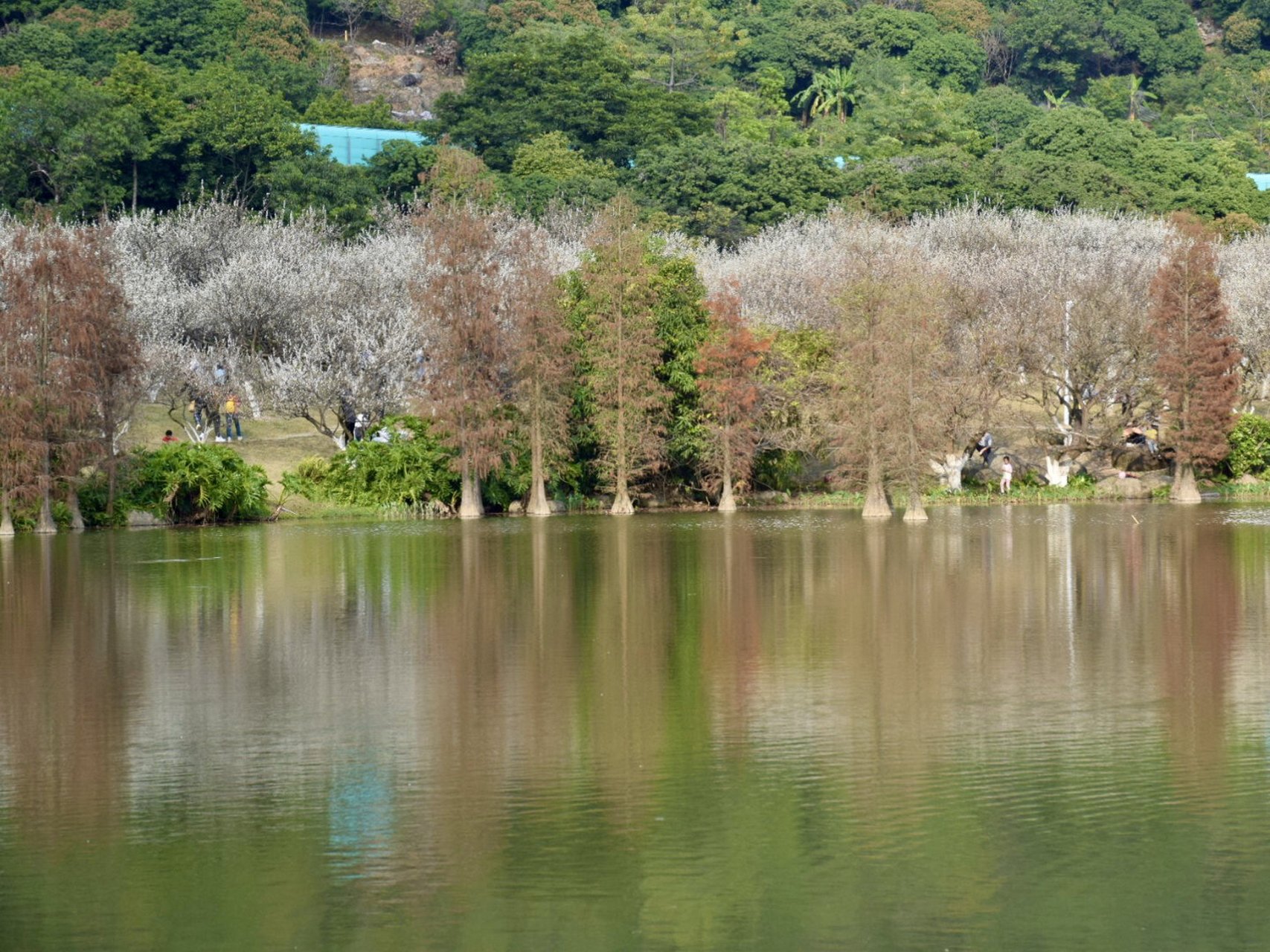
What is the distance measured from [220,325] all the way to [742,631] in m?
49.5

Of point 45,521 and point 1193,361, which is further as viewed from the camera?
point 1193,361

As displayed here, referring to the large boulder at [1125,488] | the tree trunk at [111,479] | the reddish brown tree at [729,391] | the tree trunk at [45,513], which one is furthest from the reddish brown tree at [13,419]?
the large boulder at [1125,488]

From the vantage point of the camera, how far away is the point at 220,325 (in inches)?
2881

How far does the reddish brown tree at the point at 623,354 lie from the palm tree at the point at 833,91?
86.2 metres

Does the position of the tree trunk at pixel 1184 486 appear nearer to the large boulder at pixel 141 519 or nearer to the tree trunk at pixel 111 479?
the large boulder at pixel 141 519

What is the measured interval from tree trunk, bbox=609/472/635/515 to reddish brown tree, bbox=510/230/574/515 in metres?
2.18

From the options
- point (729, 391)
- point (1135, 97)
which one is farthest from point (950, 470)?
point (1135, 97)

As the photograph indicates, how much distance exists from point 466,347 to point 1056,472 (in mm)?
21391

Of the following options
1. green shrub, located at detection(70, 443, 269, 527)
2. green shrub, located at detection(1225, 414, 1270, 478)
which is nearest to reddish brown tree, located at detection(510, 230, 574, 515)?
green shrub, located at detection(70, 443, 269, 527)

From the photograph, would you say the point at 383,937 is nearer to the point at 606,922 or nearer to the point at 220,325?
the point at 606,922

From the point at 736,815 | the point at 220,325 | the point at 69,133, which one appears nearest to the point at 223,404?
the point at 220,325

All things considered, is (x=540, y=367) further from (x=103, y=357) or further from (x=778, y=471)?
(x=103, y=357)

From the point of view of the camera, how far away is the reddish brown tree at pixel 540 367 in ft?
192

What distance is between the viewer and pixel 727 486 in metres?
60.5
